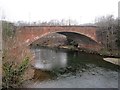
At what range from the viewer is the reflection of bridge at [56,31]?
34906mm

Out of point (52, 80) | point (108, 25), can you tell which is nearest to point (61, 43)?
point (108, 25)

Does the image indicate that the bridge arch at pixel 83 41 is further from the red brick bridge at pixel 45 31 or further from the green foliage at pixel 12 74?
the green foliage at pixel 12 74

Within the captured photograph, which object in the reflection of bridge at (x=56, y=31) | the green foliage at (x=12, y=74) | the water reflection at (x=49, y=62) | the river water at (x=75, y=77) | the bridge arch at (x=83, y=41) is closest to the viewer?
the green foliage at (x=12, y=74)

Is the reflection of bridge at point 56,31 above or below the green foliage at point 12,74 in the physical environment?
above

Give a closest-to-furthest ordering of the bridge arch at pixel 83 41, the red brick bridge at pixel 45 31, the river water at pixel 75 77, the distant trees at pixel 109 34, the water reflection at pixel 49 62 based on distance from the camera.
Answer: the river water at pixel 75 77, the water reflection at pixel 49 62, the red brick bridge at pixel 45 31, the distant trees at pixel 109 34, the bridge arch at pixel 83 41

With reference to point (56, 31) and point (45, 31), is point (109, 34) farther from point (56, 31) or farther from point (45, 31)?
point (45, 31)

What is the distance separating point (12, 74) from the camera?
1730 cm

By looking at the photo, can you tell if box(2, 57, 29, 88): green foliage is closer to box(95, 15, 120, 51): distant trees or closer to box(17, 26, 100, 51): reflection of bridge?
box(17, 26, 100, 51): reflection of bridge

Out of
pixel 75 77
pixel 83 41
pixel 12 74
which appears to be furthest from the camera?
pixel 83 41

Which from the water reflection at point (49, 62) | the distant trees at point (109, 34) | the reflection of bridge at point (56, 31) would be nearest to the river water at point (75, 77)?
the water reflection at point (49, 62)

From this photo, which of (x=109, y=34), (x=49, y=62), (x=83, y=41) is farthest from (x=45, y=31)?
(x=83, y=41)

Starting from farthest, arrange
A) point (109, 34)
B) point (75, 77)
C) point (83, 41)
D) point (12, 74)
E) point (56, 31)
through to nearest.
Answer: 1. point (83, 41)
2. point (109, 34)
3. point (56, 31)
4. point (75, 77)
5. point (12, 74)

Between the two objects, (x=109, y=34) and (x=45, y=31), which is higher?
(x=45, y=31)

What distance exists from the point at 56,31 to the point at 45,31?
252 centimetres
